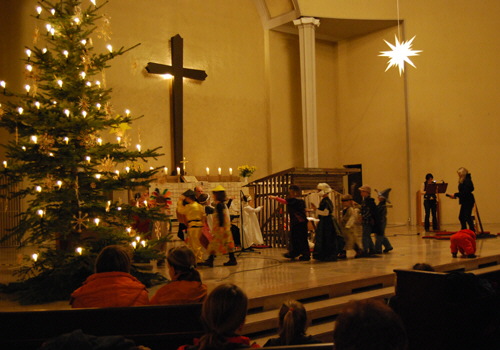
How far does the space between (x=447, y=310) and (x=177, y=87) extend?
12.1 meters

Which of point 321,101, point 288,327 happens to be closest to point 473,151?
point 321,101

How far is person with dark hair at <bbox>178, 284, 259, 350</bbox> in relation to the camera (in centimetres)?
262

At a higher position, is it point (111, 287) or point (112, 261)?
point (112, 261)

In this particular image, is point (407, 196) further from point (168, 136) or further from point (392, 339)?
point (392, 339)

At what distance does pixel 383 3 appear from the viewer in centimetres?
1706

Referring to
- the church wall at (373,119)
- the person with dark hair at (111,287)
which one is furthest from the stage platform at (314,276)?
the church wall at (373,119)

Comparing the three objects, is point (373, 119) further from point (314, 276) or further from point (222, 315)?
point (222, 315)

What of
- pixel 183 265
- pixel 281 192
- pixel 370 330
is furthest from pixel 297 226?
pixel 370 330

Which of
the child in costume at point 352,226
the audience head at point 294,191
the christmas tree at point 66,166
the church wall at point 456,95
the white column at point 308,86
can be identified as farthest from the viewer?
the white column at point 308,86

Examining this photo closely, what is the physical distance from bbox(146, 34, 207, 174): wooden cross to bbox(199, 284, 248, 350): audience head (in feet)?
40.2

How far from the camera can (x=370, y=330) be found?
6.06 ft

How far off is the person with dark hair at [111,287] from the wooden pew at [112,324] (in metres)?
0.53

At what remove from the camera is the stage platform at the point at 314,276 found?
584 cm

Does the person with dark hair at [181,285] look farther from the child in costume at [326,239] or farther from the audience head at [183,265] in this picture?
the child in costume at [326,239]
